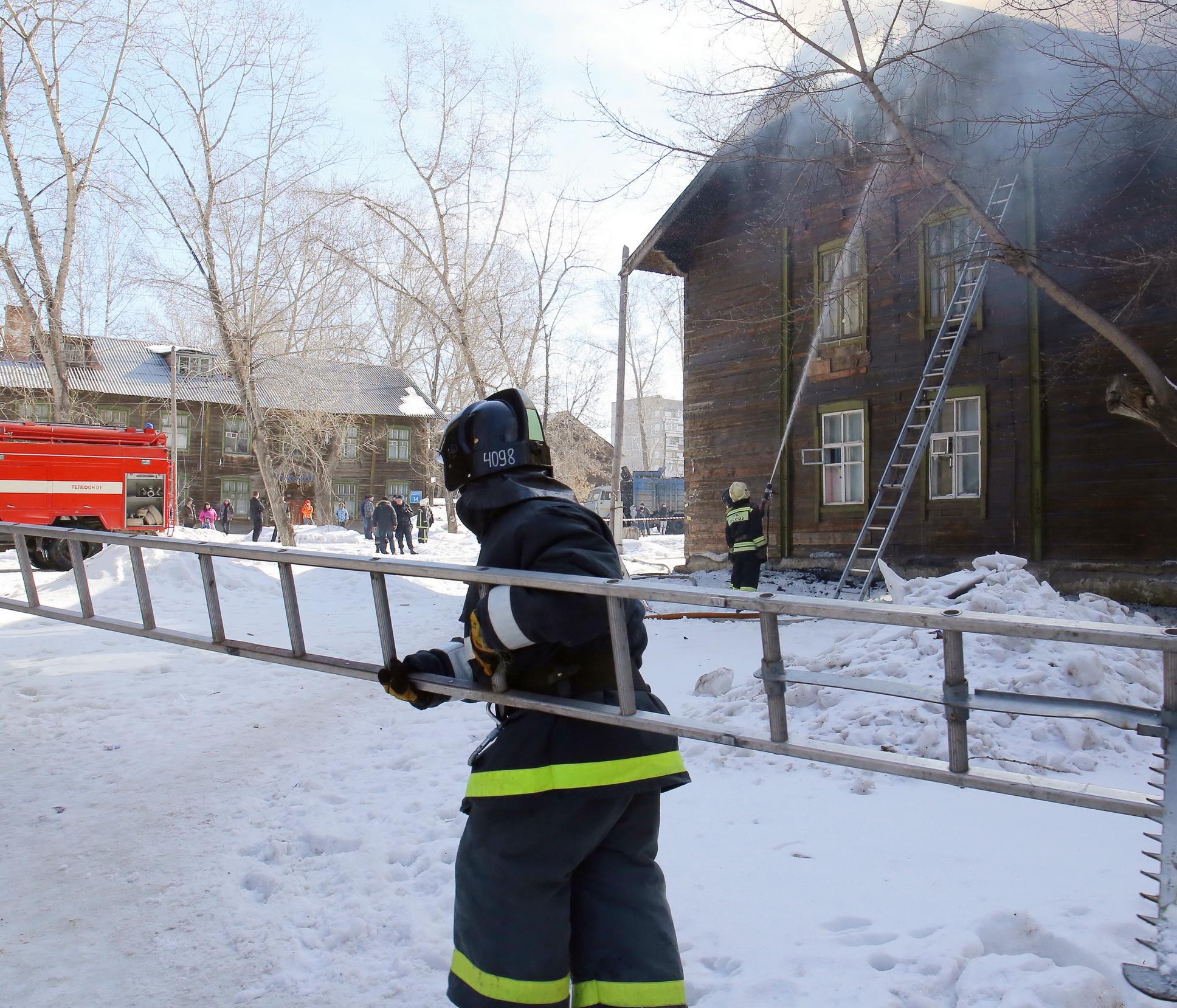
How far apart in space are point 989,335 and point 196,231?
1667 centimetres

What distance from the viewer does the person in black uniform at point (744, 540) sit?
11.3 m

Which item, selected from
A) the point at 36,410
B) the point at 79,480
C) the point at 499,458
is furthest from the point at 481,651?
the point at 36,410

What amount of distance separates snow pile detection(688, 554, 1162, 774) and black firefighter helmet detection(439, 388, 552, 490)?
2.38 m

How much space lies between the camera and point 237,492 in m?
40.9

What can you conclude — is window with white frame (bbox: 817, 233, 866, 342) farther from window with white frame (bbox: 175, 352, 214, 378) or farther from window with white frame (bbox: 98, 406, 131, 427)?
window with white frame (bbox: 98, 406, 131, 427)

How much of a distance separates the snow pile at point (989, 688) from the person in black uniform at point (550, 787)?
7.33ft

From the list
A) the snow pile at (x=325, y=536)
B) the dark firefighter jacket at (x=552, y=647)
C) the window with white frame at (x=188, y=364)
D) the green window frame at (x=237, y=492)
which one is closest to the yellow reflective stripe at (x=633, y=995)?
the dark firefighter jacket at (x=552, y=647)

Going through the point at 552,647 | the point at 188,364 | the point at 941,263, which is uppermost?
the point at 188,364

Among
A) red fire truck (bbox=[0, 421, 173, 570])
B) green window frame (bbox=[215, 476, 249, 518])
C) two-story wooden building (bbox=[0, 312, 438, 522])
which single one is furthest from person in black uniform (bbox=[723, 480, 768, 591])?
green window frame (bbox=[215, 476, 249, 518])

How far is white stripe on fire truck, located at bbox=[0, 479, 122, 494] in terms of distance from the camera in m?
15.1

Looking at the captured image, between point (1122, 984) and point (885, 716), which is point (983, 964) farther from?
point (885, 716)

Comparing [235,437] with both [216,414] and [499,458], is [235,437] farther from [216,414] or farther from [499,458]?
[499,458]

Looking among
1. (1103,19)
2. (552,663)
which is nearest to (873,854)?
(552,663)

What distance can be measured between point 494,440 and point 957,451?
38.8ft
